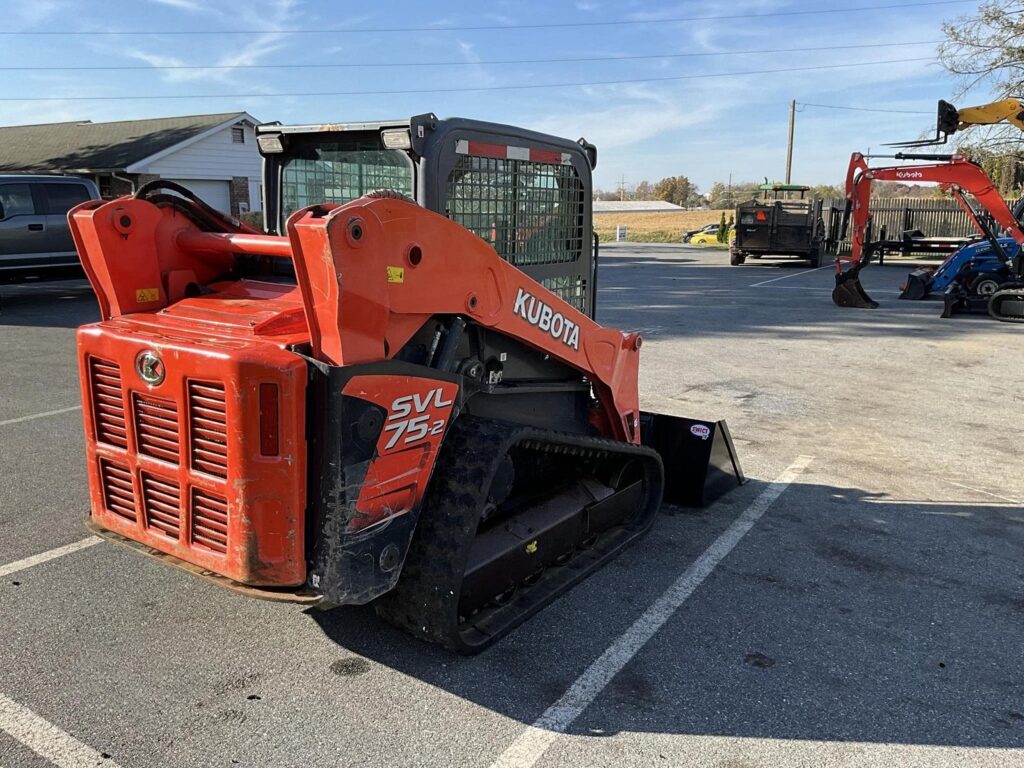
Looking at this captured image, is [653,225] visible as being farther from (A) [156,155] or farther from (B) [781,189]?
(A) [156,155]

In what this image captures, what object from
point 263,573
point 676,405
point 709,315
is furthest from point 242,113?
point 263,573

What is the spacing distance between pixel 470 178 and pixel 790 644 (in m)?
2.55

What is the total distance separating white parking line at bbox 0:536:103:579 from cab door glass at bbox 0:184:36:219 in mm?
13412

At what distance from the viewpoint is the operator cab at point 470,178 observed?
3.54 metres

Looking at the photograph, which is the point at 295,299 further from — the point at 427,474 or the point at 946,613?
the point at 946,613

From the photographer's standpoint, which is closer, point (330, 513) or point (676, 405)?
point (330, 513)

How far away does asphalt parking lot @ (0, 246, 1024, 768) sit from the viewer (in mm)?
2934

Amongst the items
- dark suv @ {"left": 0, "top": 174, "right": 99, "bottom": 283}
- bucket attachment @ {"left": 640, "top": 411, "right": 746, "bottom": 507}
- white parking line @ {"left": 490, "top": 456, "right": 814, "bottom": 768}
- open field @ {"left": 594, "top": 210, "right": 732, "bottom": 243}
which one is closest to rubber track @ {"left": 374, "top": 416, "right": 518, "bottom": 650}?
white parking line @ {"left": 490, "top": 456, "right": 814, "bottom": 768}

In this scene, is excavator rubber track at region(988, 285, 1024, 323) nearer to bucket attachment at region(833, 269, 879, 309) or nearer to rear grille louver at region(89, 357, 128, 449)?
bucket attachment at region(833, 269, 879, 309)

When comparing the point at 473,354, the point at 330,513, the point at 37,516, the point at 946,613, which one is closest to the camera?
the point at 330,513

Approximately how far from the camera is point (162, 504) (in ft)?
10.5

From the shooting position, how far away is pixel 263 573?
9.64 ft

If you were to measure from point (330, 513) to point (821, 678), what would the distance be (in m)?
2.13

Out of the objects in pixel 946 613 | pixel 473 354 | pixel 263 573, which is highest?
pixel 473 354
